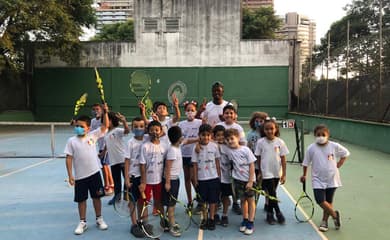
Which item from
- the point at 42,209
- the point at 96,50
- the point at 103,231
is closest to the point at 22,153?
the point at 42,209

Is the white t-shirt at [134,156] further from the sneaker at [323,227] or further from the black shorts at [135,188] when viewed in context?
the sneaker at [323,227]

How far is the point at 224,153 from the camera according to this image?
4.53 meters

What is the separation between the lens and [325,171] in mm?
4363

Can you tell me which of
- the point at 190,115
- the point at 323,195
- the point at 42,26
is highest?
the point at 42,26

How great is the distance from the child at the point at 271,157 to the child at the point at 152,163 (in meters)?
1.21

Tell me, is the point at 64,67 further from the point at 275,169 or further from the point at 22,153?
the point at 275,169

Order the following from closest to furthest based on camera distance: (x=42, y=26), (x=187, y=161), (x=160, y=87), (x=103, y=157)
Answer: (x=187, y=161)
(x=103, y=157)
(x=42, y=26)
(x=160, y=87)

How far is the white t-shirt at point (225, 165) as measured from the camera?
4.52 m

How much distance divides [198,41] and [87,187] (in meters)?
18.9

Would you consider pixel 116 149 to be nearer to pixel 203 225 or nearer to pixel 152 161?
pixel 152 161

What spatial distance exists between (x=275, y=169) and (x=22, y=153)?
28.7 feet

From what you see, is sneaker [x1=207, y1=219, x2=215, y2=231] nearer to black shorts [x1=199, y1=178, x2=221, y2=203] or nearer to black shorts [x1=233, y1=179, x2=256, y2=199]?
black shorts [x1=199, y1=178, x2=221, y2=203]

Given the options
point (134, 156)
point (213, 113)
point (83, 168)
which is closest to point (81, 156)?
point (83, 168)

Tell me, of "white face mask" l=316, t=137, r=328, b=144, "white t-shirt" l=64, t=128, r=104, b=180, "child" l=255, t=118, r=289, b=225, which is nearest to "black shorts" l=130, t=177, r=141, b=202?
"white t-shirt" l=64, t=128, r=104, b=180
